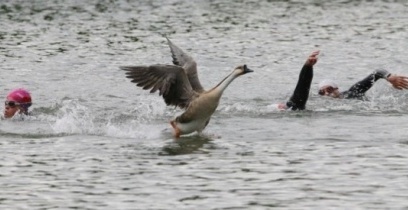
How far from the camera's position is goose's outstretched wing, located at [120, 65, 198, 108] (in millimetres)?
17641

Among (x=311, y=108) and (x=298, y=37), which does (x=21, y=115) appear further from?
(x=298, y=37)

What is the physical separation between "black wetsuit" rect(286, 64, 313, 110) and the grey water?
0.30 metres

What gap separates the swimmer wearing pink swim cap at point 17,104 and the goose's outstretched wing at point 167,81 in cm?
343

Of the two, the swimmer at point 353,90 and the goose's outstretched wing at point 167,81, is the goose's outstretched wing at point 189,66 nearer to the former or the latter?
the goose's outstretched wing at point 167,81

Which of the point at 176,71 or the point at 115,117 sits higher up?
the point at 176,71

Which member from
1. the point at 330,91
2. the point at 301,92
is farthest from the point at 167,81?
the point at 330,91

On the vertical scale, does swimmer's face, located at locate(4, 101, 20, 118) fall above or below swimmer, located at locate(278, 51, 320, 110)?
below

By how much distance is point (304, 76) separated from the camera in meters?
20.3

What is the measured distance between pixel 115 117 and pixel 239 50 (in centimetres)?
939

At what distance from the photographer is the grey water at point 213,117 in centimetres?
1360

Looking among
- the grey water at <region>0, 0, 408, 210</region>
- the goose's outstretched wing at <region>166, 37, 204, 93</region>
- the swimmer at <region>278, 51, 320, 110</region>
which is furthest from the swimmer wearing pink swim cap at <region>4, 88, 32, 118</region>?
the swimmer at <region>278, 51, 320, 110</region>

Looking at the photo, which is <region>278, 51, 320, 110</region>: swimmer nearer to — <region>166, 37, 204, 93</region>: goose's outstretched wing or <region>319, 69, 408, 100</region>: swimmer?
<region>319, 69, 408, 100</region>: swimmer

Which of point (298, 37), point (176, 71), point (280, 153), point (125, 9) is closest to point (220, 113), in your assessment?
point (176, 71)

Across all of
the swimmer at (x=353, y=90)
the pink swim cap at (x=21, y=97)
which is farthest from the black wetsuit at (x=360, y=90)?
the pink swim cap at (x=21, y=97)
